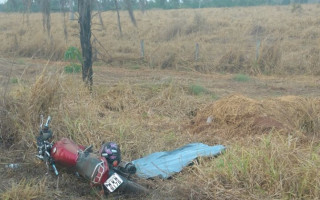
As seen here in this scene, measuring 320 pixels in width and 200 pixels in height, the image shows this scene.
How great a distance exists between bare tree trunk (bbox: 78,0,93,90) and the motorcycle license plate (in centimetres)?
394

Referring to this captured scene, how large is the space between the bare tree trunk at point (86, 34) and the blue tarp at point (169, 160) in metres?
3.07

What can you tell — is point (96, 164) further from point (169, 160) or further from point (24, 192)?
point (169, 160)

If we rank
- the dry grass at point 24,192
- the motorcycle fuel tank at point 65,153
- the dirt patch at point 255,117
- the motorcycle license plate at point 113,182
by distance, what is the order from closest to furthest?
the dry grass at point 24,192, the motorcycle license plate at point 113,182, the motorcycle fuel tank at point 65,153, the dirt patch at point 255,117

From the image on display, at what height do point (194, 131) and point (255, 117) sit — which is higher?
point (255, 117)

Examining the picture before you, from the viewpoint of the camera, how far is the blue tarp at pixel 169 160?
4.32 meters

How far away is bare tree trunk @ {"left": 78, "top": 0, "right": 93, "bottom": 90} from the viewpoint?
754 centimetres

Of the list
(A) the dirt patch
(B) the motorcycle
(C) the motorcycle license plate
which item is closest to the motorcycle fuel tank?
(B) the motorcycle

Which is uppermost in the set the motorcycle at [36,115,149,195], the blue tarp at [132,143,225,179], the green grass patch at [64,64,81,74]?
the green grass patch at [64,64,81,74]

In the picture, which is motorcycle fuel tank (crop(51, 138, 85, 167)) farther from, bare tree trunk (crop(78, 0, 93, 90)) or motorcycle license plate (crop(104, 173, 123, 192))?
bare tree trunk (crop(78, 0, 93, 90))

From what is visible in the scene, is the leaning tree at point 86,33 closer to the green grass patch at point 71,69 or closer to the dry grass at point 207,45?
the green grass patch at point 71,69

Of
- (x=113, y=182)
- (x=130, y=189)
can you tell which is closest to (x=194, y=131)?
(x=130, y=189)

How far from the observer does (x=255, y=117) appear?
6219 millimetres

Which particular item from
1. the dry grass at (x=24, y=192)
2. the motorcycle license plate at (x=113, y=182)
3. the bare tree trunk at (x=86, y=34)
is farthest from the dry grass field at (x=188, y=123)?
the bare tree trunk at (x=86, y=34)

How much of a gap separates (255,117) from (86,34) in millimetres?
3404
